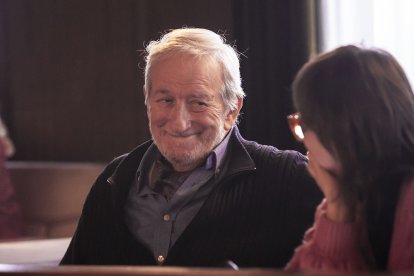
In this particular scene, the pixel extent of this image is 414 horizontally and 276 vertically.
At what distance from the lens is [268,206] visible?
2330 millimetres

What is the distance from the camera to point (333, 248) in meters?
1.63

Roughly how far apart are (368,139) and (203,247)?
0.87m

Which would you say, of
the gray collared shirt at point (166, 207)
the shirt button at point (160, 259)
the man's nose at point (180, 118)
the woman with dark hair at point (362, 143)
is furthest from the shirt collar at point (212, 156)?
the woman with dark hair at point (362, 143)

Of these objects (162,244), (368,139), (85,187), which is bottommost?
(85,187)

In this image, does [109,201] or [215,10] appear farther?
[215,10]

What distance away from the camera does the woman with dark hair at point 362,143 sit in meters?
1.55

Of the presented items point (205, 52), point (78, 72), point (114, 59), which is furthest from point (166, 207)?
point (78, 72)

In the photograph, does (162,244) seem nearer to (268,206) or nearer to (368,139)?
(268,206)

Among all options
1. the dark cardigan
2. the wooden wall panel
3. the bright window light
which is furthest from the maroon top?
the wooden wall panel

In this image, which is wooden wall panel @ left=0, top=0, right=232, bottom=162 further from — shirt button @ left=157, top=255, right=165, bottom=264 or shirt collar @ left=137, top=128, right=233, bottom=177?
shirt button @ left=157, top=255, right=165, bottom=264

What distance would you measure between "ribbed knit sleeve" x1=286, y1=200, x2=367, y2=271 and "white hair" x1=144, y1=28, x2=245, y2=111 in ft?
2.94

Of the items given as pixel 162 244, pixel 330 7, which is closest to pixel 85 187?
pixel 330 7

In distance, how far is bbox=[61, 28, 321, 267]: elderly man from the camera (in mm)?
2285

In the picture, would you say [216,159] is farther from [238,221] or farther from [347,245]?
[347,245]
